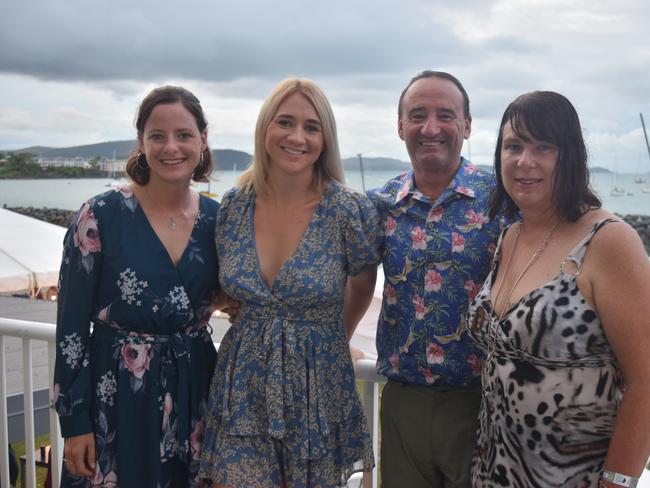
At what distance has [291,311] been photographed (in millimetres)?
2113

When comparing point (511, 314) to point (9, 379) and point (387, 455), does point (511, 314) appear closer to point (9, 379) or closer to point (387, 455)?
point (387, 455)

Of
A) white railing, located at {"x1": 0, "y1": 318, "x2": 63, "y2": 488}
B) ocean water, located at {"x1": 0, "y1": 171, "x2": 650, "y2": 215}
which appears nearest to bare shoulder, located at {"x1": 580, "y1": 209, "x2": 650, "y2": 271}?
white railing, located at {"x1": 0, "y1": 318, "x2": 63, "y2": 488}

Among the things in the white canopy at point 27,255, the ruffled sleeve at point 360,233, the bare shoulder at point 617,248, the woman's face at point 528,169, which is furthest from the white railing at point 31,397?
the white canopy at point 27,255

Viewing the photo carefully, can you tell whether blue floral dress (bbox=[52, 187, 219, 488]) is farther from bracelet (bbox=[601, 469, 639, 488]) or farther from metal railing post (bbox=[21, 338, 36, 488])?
bracelet (bbox=[601, 469, 639, 488])

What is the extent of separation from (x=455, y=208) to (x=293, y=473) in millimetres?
1032

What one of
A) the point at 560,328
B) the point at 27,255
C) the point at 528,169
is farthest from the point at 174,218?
the point at 27,255

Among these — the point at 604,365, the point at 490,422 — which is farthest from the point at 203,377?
the point at 604,365

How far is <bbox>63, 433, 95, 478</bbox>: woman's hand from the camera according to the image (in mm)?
2172

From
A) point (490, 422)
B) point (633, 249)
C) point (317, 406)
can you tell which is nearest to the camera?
point (633, 249)

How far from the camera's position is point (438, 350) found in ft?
7.20

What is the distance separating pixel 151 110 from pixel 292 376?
1.03 metres

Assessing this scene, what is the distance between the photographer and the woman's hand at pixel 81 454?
2.17 m

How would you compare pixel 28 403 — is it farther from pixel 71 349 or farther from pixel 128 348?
pixel 128 348

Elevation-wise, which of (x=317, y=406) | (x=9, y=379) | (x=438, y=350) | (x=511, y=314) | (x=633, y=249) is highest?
(x=633, y=249)
